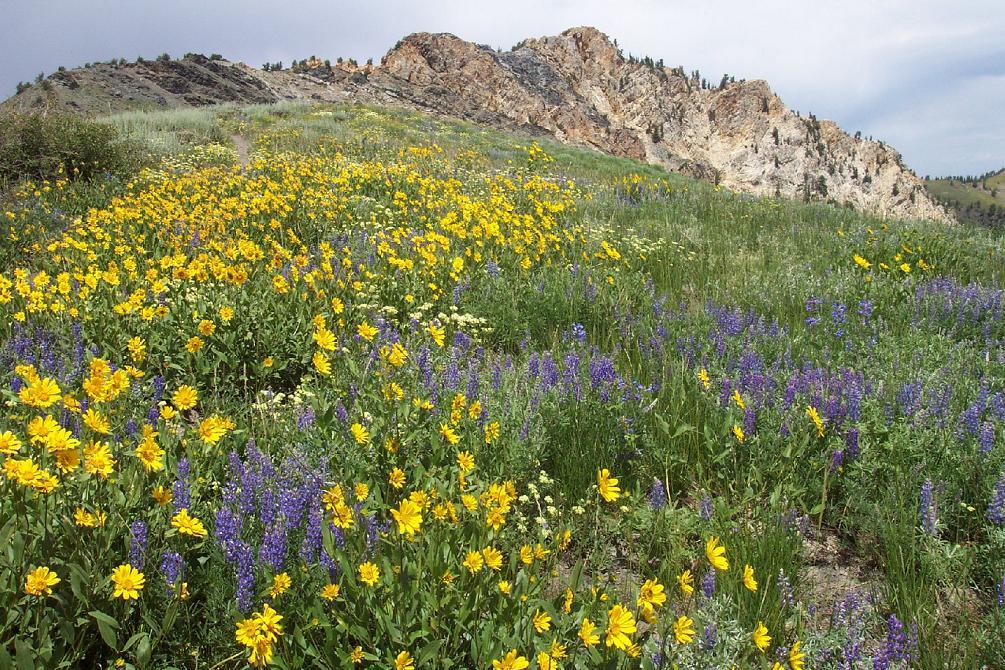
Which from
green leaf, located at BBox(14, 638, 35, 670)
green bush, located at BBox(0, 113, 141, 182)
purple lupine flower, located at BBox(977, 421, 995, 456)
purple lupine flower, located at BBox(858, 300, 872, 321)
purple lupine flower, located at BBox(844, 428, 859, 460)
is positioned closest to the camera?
green leaf, located at BBox(14, 638, 35, 670)

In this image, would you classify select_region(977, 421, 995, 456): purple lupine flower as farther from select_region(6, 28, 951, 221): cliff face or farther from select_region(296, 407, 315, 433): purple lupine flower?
select_region(6, 28, 951, 221): cliff face

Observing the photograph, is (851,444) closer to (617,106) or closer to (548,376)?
(548,376)

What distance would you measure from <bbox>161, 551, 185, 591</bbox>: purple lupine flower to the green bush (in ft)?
29.3

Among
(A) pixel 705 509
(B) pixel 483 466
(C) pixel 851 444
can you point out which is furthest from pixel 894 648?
(B) pixel 483 466

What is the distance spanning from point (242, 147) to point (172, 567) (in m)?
14.4

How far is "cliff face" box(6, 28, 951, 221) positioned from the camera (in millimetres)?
37938

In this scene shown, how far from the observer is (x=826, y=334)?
4.32 metres

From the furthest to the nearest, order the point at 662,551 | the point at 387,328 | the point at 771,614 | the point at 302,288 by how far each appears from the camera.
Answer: the point at 302,288
the point at 387,328
the point at 662,551
the point at 771,614

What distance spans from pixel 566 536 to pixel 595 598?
0.19 meters

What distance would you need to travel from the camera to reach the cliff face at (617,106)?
37.9 meters

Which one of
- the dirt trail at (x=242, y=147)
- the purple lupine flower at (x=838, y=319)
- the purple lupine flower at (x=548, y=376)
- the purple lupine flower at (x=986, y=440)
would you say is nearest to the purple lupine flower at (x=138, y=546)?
the purple lupine flower at (x=548, y=376)

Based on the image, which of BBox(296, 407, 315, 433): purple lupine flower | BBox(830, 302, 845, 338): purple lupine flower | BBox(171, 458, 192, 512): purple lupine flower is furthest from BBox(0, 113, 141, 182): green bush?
BBox(830, 302, 845, 338): purple lupine flower

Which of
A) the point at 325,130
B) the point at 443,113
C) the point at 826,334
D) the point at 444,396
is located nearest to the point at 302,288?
the point at 444,396

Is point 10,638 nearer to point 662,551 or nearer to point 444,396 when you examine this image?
point 444,396
